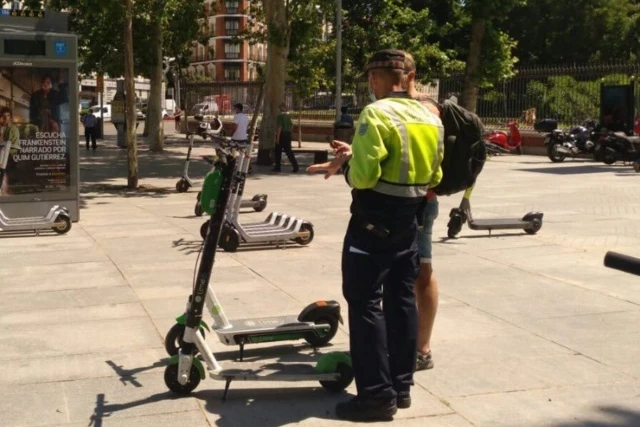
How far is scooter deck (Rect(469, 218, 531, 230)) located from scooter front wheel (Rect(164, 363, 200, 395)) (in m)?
6.48

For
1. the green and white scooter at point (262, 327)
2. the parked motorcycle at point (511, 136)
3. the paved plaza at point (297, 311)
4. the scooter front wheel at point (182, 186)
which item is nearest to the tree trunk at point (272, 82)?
the parked motorcycle at point (511, 136)

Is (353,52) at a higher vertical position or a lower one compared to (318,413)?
higher

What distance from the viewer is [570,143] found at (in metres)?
26.4

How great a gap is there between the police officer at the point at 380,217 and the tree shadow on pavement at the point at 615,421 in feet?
3.16

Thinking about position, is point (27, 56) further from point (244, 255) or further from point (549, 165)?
point (549, 165)

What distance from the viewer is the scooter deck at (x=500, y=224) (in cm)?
1147

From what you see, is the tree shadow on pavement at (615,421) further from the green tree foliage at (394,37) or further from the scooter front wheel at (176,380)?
the green tree foliage at (394,37)

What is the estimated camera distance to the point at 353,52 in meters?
33.8

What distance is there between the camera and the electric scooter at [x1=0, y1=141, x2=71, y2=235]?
12312 millimetres

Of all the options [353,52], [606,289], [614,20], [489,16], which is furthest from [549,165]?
[614,20]

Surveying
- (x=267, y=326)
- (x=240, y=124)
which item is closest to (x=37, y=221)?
(x=267, y=326)

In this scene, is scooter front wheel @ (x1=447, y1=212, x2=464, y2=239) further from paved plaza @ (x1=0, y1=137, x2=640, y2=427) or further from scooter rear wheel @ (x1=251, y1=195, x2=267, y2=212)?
scooter rear wheel @ (x1=251, y1=195, x2=267, y2=212)

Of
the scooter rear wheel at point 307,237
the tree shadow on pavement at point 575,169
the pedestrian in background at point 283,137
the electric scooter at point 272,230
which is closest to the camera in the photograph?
the electric scooter at point 272,230

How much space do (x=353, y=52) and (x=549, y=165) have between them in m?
11.0
